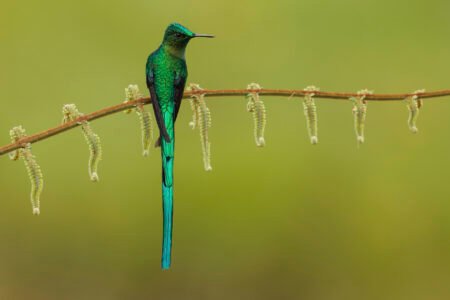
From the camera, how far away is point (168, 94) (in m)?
3.94

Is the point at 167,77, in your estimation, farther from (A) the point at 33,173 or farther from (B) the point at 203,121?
(A) the point at 33,173

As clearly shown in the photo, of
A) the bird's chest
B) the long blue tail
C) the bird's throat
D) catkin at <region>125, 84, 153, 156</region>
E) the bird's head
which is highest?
the bird's head

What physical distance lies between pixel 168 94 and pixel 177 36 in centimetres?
30

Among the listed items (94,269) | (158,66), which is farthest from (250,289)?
(158,66)

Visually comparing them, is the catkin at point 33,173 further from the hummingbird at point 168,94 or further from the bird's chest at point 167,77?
the bird's chest at point 167,77

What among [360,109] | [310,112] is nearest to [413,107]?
[360,109]

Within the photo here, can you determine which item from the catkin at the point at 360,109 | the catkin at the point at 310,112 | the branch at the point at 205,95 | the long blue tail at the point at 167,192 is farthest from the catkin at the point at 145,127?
the catkin at the point at 360,109

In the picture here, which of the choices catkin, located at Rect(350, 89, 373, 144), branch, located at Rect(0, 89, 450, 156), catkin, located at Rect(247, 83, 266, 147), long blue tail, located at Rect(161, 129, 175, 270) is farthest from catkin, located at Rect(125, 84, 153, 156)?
catkin, located at Rect(350, 89, 373, 144)

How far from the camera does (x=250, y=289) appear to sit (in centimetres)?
980

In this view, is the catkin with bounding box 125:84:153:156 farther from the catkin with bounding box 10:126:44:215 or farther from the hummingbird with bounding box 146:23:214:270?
the catkin with bounding box 10:126:44:215

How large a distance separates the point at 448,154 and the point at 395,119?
1219mm

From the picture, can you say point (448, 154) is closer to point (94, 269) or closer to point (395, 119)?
point (395, 119)

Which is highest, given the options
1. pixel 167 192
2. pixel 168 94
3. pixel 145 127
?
pixel 168 94

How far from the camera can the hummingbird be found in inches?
139
